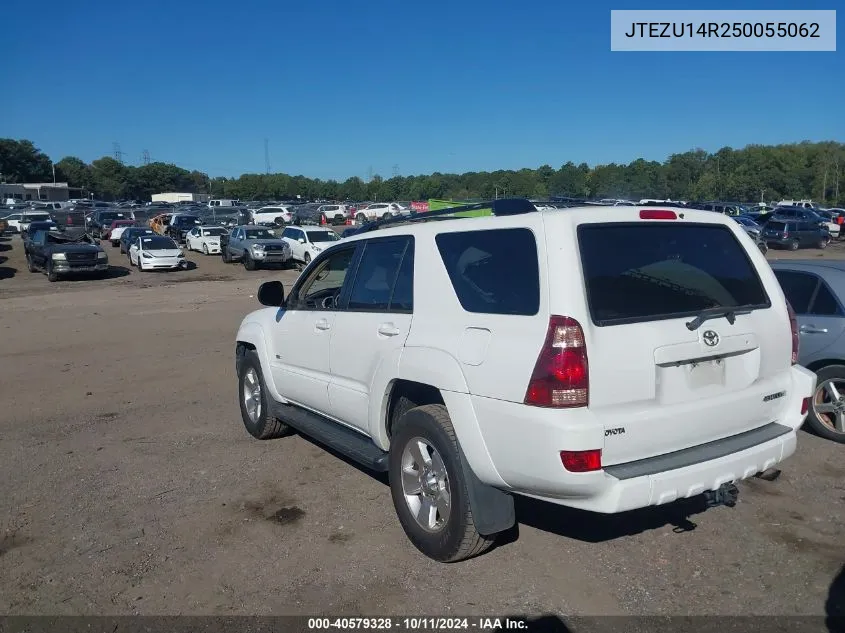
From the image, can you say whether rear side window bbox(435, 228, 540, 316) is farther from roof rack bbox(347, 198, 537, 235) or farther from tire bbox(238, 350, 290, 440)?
tire bbox(238, 350, 290, 440)

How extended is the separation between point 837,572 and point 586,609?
148 cm

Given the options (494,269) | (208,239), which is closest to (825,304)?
(494,269)

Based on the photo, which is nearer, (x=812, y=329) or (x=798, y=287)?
(x=812, y=329)

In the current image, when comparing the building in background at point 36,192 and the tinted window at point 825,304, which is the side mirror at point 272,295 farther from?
the building in background at point 36,192

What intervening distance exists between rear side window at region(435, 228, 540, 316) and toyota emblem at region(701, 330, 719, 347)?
36.3 inches

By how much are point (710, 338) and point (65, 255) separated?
1007 inches

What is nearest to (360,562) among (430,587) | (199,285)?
(430,587)

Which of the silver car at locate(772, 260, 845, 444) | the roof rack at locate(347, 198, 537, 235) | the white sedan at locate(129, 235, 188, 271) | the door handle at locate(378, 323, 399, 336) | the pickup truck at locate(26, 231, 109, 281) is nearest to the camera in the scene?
the roof rack at locate(347, 198, 537, 235)

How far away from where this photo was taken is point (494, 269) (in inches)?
147

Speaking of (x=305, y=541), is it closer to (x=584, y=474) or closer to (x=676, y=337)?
(x=584, y=474)

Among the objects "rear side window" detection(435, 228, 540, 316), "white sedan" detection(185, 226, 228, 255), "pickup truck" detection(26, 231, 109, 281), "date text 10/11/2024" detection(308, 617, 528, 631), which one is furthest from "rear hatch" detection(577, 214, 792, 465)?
"white sedan" detection(185, 226, 228, 255)

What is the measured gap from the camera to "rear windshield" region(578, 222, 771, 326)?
3424 mm

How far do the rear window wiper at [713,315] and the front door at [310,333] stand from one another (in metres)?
2.46

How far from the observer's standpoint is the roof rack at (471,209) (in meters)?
3.79
